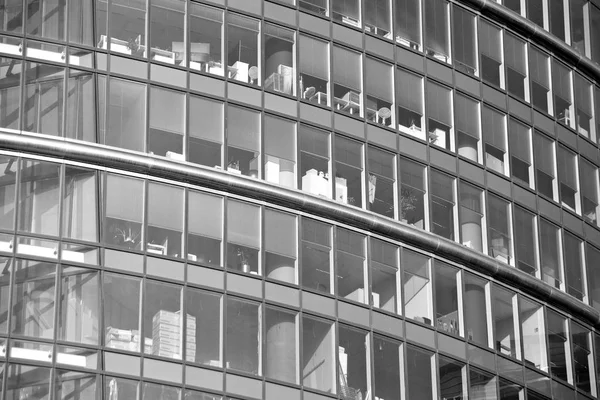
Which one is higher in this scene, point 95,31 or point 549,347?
point 95,31

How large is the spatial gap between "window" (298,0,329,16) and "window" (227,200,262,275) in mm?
7152

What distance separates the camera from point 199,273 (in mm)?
51438

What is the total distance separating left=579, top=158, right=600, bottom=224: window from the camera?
62.1m

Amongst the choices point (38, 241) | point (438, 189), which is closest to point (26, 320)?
point (38, 241)

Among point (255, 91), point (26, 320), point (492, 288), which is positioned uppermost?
point (255, 91)

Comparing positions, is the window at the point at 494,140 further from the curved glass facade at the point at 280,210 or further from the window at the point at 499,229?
the window at the point at 499,229

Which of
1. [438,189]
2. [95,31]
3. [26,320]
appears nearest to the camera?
[26,320]

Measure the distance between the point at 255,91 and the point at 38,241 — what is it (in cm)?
839

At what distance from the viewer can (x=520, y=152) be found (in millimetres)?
60000

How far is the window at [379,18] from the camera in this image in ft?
189

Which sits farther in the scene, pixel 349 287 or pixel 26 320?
pixel 349 287

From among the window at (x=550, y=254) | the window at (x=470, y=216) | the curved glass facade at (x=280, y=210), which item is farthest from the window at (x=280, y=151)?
the window at (x=550, y=254)

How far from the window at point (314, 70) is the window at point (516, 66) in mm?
7607

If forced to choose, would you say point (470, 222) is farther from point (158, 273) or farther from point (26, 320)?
→ point (26, 320)
